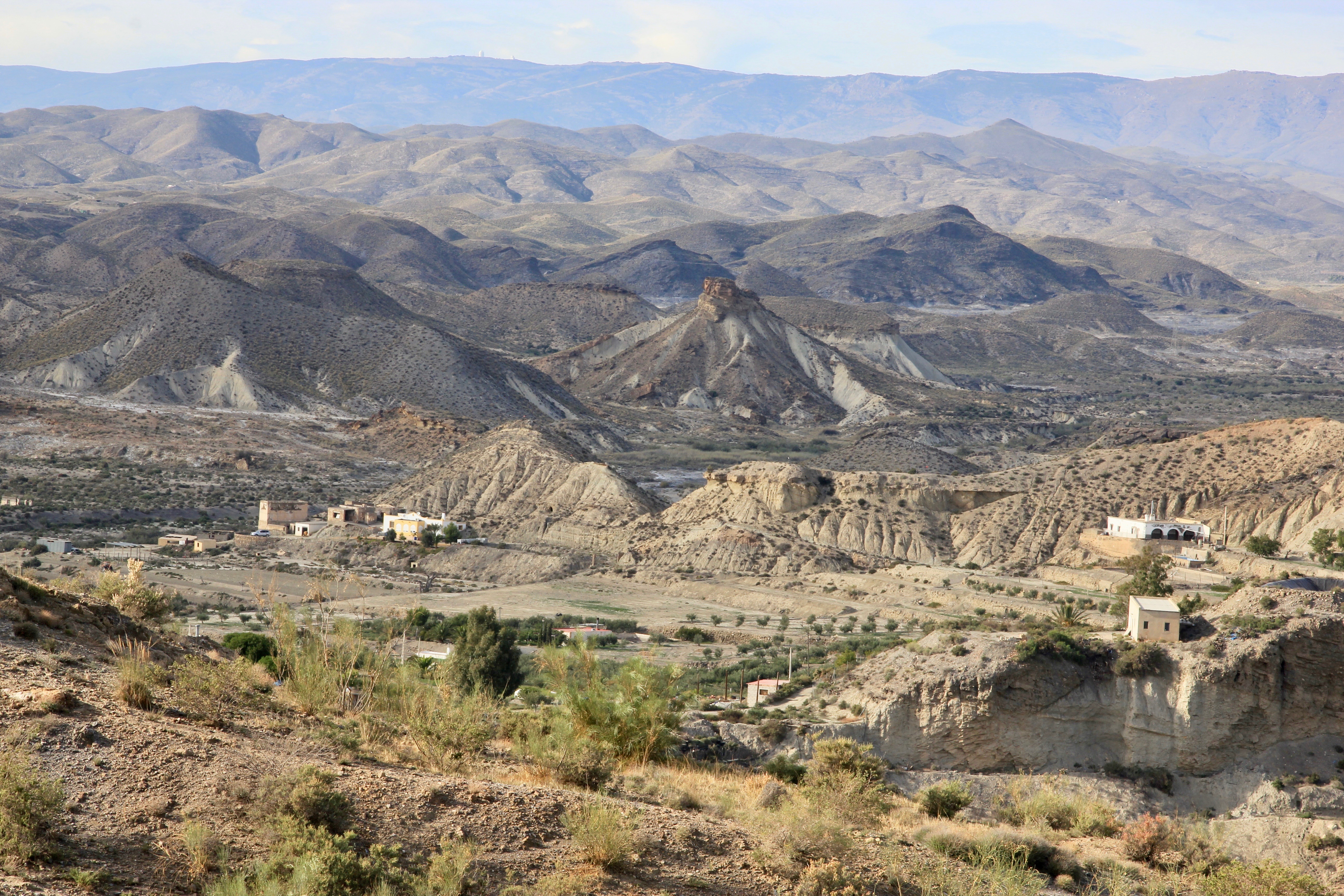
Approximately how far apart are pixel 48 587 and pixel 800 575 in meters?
43.3

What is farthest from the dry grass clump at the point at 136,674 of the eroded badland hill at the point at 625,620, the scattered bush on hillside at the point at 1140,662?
the scattered bush on hillside at the point at 1140,662

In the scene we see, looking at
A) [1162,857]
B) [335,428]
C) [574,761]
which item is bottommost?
[335,428]

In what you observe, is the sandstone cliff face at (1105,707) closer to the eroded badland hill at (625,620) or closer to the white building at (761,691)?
the eroded badland hill at (625,620)

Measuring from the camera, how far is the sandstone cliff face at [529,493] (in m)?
71.1

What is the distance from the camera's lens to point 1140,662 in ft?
103

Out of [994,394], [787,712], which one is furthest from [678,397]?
[787,712]

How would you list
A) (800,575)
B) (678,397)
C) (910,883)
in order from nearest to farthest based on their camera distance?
(910,883)
(800,575)
(678,397)

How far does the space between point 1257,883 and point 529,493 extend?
63884 mm

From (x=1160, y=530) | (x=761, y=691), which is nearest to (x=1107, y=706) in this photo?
(x=761, y=691)

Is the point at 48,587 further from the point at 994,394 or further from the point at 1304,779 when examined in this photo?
the point at 994,394

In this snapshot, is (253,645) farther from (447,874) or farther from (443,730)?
(447,874)

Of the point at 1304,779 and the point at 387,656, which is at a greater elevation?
the point at 387,656

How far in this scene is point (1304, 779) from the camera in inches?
1214

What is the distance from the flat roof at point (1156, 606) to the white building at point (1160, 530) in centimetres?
2574
